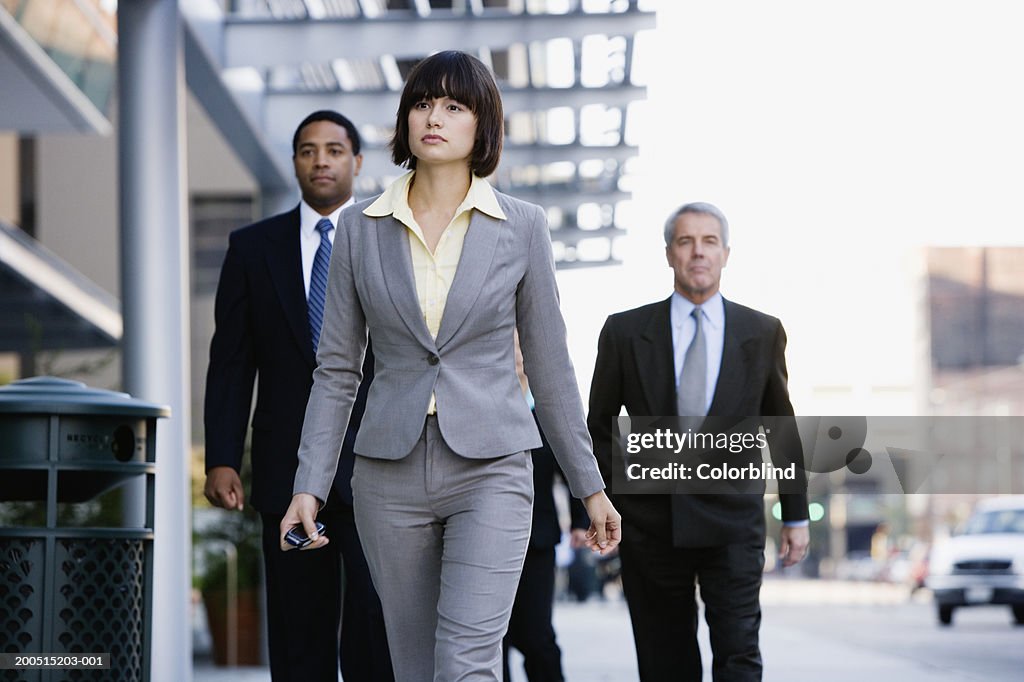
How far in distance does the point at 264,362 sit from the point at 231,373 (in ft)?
0.42

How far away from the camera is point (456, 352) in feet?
12.4

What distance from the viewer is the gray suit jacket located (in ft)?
12.2

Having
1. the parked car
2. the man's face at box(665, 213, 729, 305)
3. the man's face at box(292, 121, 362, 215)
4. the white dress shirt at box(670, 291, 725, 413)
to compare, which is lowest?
the parked car

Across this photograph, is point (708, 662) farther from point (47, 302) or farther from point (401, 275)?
point (47, 302)

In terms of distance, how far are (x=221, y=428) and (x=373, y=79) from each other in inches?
408

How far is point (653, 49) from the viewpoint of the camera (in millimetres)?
12742

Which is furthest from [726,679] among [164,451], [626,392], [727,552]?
[164,451]

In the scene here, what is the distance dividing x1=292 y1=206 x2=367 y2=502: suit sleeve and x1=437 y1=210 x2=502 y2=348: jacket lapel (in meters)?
0.31

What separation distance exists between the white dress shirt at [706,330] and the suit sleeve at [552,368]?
7.08 feet

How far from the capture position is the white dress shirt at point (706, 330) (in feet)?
19.8

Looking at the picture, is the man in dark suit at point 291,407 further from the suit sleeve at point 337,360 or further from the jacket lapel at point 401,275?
the jacket lapel at point 401,275

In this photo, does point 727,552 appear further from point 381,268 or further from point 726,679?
point 381,268

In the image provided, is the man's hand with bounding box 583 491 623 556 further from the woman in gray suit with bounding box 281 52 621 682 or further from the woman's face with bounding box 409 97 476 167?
the woman's face with bounding box 409 97 476 167

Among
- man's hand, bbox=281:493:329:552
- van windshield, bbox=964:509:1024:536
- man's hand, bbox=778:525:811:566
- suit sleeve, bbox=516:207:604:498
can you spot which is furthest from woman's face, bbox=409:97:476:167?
van windshield, bbox=964:509:1024:536
